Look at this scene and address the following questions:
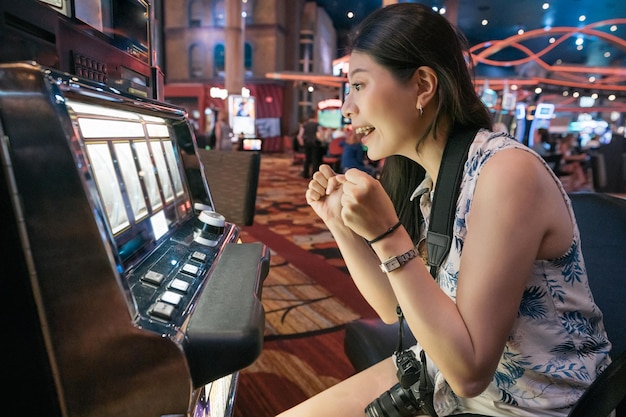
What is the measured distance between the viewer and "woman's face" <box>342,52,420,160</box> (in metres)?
0.88

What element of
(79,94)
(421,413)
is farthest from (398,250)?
(79,94)

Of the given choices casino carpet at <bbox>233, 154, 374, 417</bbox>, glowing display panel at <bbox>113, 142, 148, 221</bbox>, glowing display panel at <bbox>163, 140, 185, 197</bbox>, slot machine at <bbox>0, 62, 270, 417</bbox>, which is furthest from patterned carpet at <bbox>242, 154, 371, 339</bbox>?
slot machine at <bbox>0, 62, 270, 417</bbox>

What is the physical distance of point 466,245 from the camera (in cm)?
75

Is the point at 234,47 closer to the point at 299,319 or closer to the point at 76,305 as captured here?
the point at 299,319

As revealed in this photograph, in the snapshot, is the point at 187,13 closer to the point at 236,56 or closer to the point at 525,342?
the point at 236,56

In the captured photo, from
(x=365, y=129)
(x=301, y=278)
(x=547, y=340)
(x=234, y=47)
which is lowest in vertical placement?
(x=301, y=278)

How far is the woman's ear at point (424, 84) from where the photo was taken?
34.5 inches

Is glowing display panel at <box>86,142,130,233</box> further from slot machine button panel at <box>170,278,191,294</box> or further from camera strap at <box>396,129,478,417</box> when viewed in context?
camera strap at <box>396,129,478,417</box>

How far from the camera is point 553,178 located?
2.61 ft

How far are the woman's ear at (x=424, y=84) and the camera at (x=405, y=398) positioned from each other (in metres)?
0.57

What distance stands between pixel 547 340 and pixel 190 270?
2.20ft

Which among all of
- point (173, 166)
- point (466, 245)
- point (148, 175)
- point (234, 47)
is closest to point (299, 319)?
point (173, 166)

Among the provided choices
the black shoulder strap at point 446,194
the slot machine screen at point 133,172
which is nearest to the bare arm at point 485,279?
the black shoulder strap at point 446,194

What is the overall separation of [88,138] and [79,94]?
0.22 m
